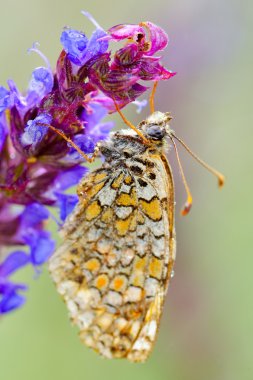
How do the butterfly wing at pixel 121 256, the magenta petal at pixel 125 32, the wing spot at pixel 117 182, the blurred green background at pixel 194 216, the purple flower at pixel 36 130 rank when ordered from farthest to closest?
the blurred green background at pixel 194 216 < the wing spot at pixel 117 182 < the butterfly wing at pixel 121 256 < the purple flower at pixel 36 130 < the magenta petal at pixel 125 32

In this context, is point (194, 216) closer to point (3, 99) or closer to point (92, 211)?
point (92, 211)

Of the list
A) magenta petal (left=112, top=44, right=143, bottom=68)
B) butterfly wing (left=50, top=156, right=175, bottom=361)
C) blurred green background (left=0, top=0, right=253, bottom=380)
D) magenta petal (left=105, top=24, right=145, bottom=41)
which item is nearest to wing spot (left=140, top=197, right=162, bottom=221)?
butterfly wing (left=50, top=156, right=175, bottom=361)

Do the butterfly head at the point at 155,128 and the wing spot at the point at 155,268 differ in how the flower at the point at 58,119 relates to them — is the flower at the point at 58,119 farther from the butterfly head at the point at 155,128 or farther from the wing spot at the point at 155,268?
the wing spot at the point at 155,268

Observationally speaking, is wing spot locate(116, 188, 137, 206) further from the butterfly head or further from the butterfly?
the butterfly head

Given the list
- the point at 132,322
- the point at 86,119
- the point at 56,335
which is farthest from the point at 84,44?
the point at 56,335

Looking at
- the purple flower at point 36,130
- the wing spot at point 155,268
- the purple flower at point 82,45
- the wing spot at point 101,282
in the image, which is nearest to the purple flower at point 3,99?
the purple flower at point 36,130
